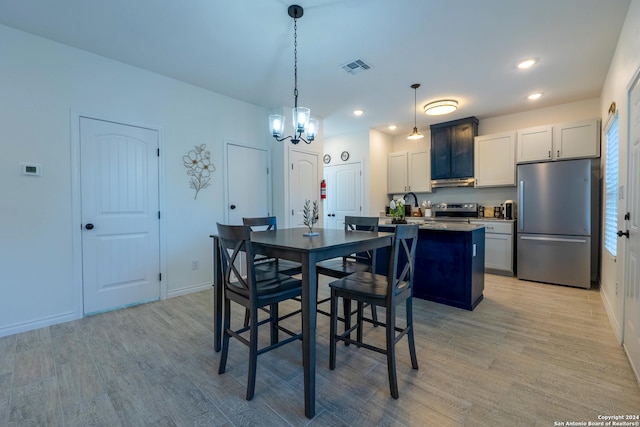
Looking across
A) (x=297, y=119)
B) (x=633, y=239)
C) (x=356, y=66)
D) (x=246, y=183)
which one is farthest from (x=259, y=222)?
(x=633, y=239)

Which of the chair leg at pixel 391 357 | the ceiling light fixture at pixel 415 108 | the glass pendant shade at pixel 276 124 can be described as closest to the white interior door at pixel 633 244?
the chair leg at pixel 391 357

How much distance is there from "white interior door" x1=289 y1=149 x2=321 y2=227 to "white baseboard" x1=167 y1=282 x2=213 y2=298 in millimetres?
1517

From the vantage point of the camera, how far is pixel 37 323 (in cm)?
261

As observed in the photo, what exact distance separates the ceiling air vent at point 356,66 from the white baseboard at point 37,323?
3.83 metres

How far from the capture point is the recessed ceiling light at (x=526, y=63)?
302 cm

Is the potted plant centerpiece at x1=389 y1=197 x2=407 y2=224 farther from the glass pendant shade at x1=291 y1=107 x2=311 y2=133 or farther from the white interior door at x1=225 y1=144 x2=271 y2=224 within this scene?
the white interior door at x1=225 y1=144 x2=271 y2=224

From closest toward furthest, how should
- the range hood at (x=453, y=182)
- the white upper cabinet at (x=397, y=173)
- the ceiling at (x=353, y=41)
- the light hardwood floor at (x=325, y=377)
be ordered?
the light hardwood floor at (x=325, y=377)
the ceiling at (x=353, y=41)
the range hood at (x=453, y=182)
the white upper cabinet at (x=397, y=173)

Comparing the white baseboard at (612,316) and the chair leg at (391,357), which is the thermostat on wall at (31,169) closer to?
the chair leg at (391,357)

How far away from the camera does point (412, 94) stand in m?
3.94

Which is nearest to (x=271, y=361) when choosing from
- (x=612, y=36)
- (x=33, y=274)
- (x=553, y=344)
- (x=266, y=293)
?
(x=266, y=293)

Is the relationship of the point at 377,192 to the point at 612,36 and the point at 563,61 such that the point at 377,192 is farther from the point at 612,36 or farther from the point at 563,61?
the point at 612,36

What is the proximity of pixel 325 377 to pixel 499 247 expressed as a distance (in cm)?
385

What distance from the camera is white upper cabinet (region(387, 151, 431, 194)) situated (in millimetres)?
5504

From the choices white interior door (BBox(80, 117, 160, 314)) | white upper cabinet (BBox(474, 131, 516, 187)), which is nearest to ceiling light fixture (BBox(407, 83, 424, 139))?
white upper cabinet (BBox(474, 131, 516, 187))
